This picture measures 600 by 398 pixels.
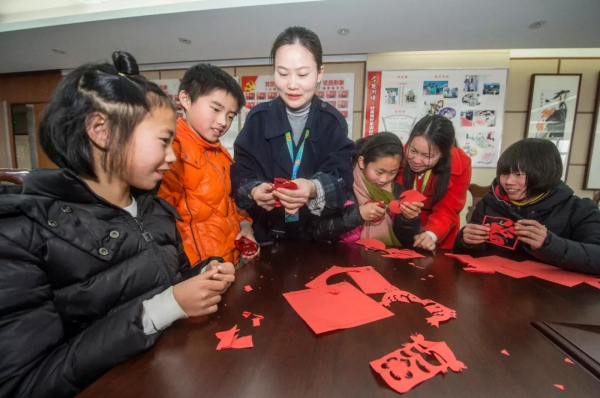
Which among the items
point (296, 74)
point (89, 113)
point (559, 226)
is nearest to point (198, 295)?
point (89, 113)

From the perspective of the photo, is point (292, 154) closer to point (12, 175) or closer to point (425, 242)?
point (425, 242)

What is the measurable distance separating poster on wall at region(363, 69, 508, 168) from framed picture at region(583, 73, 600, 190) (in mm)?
975

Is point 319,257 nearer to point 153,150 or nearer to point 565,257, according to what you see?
point 153,150

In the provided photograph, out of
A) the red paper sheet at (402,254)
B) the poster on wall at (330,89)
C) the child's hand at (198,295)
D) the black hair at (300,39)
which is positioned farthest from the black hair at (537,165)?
the poster on wall at (330,89)

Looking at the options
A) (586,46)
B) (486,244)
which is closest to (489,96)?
(586,46)

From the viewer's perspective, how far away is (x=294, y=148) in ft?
4.12

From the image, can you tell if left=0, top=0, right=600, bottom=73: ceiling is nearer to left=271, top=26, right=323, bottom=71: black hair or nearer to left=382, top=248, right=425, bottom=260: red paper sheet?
left=271, top=26, right=323, bottom=71: black hair

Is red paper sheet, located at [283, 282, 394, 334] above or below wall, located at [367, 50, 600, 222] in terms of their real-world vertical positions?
below

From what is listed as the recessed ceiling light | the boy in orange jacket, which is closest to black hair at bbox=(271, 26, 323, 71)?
the boy in orange jacket

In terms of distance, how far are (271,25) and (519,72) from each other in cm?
275

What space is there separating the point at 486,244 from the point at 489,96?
8.10ft

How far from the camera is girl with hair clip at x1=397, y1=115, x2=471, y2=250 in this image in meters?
1.46

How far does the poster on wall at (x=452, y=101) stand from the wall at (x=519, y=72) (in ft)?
0.28

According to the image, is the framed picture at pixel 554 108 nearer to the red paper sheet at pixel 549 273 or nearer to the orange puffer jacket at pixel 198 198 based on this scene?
the red paper sheet at pixel 549 273
